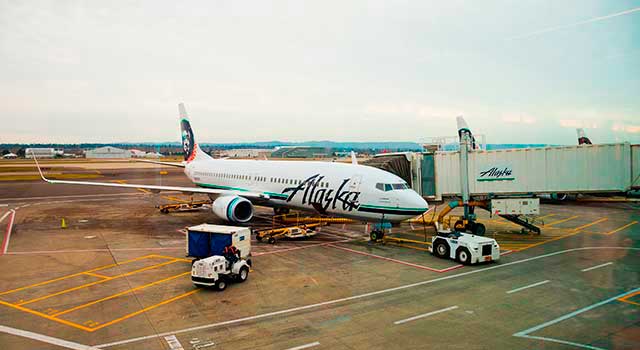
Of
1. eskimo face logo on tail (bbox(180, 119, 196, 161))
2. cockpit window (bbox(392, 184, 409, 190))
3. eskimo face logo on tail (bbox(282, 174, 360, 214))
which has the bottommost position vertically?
eskimo face logo on tail (bbox(282, 174, 360, 214))

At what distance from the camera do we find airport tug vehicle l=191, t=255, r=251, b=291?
16.7 m

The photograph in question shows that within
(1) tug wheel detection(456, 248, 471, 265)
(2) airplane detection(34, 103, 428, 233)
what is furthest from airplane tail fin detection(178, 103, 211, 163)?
(1) tug wheel detection(456, 248, 471, 265)

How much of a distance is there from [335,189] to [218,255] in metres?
9.45

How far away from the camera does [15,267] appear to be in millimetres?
20484

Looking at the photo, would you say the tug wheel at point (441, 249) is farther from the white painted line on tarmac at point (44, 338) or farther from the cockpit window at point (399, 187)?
the white painted line on tarmac at point (44, 338)

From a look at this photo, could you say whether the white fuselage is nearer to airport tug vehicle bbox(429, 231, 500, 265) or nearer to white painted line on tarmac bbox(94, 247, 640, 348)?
airport tug vehicle bbox(429, 231, 500, 265)

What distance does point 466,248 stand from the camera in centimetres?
2073

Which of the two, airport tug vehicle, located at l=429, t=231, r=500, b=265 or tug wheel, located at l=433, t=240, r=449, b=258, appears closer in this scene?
airport tug vehicle, located at l=429, t=231, r=500, b=265

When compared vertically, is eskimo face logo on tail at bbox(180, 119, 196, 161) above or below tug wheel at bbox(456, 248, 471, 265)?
above

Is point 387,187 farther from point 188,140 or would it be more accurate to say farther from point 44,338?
point 188,140

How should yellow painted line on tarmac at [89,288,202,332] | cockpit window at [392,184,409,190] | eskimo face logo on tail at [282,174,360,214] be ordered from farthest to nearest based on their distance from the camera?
eskimo face logo on tail at [282,174,360,214] < cockpit window at [392,184,409,190] < yellow painted line on tarmac at [89,288,202,332]

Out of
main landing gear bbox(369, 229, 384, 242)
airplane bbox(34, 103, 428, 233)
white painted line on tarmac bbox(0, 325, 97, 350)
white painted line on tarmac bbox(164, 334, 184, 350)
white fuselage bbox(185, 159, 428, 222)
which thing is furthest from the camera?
main landing gear bbox(369, 229, 384, 242)

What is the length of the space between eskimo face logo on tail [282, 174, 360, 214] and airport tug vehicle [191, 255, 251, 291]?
9410 mm

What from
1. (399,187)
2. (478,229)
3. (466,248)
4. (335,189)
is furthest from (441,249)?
(335,189)
